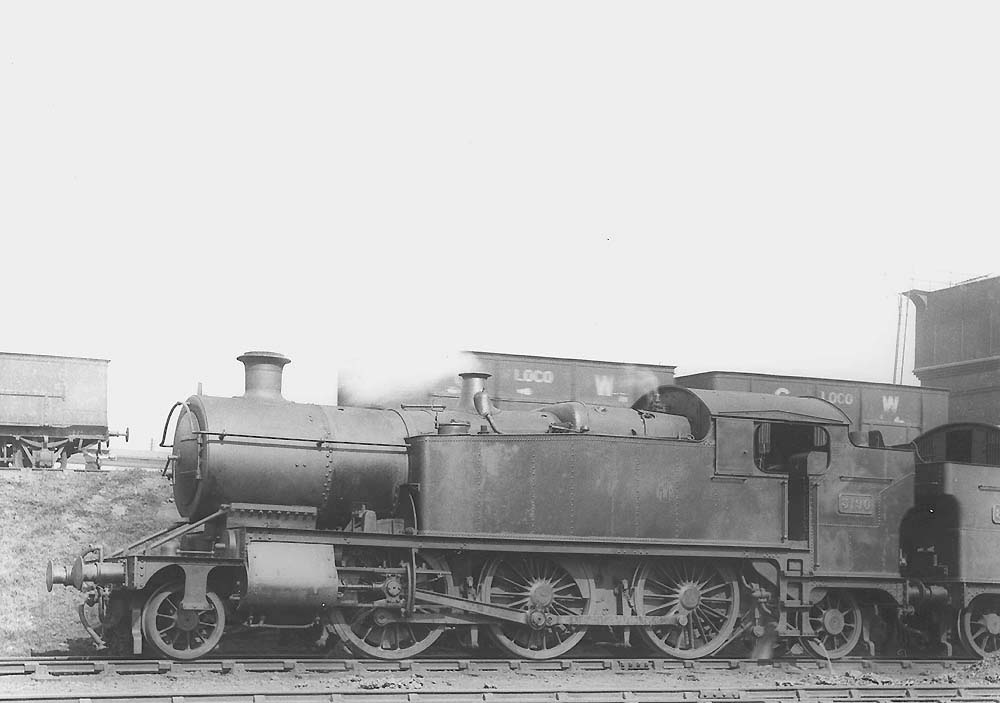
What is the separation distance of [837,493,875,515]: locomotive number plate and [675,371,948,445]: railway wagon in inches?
433

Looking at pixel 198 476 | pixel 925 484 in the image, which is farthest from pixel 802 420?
pixel 198 476

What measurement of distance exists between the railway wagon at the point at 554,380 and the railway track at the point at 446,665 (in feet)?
29.3

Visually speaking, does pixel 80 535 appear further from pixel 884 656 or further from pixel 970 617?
pixel 970 617

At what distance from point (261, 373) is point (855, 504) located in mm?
6235

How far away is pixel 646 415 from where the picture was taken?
38.3ft

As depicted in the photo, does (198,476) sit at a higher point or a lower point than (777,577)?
higher

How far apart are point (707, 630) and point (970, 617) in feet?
10.9

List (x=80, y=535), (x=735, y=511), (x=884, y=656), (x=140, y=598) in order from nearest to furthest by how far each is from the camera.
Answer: (x=140, y=598)
(x=735, y=511)
(x=884, y=656)
(x=80, y=535)

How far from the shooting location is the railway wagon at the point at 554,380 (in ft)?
68.1

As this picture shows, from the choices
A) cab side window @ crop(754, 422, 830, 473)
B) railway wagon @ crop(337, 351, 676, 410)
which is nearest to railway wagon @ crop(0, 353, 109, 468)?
railway wagon @ crop(337, 351, 676, 410)

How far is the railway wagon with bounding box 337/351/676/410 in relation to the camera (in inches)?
817

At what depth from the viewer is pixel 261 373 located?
10695 millimetres

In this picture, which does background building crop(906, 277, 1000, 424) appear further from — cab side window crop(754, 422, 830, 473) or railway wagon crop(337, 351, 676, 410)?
cab side window crop(754, 422, 830, 473)

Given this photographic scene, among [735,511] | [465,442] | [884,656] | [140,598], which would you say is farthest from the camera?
[884,656]
